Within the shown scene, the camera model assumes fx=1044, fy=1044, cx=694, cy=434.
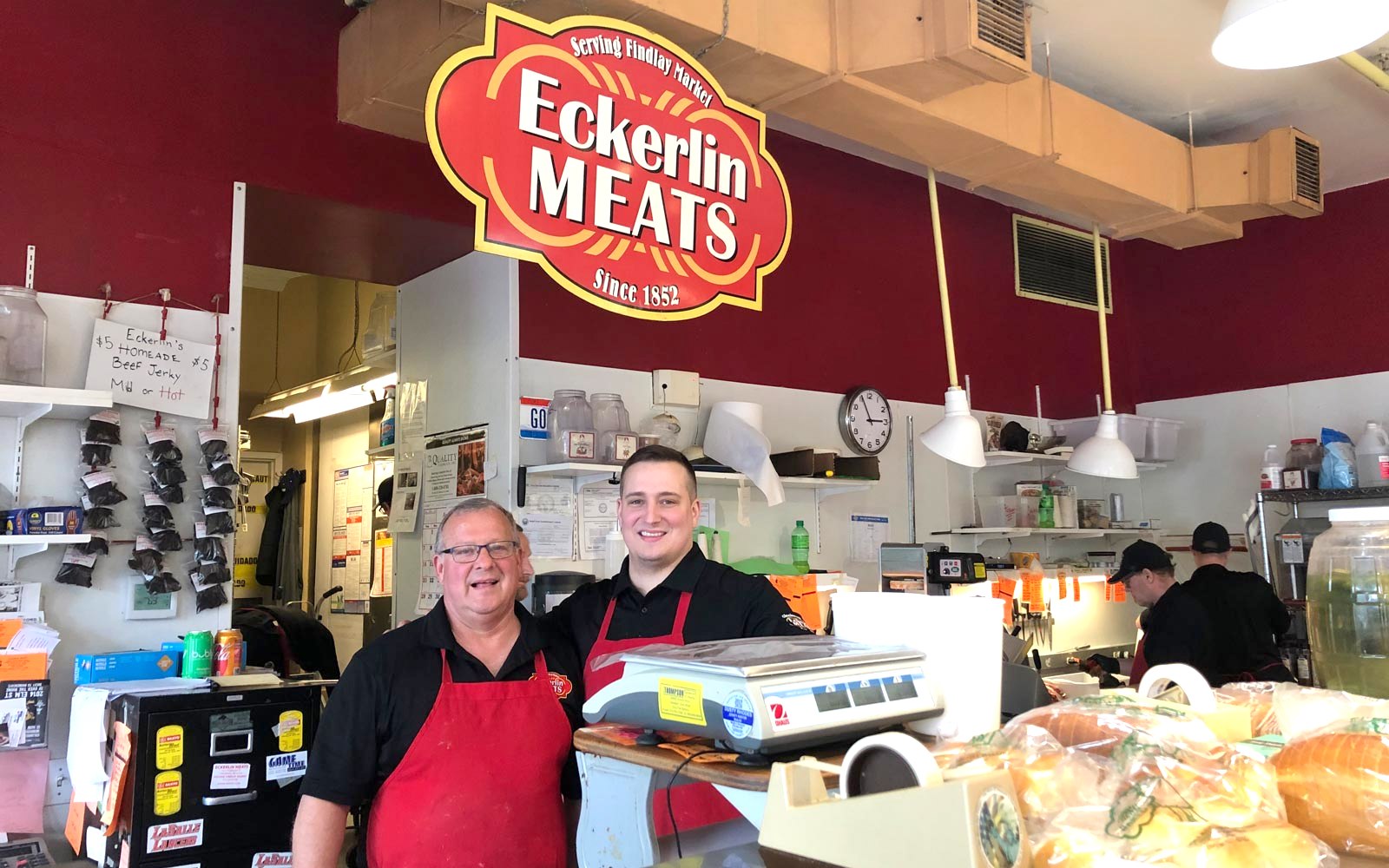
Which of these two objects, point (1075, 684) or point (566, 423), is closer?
point (566, 423)

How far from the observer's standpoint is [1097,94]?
5.33 metres

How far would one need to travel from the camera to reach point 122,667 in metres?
3.08

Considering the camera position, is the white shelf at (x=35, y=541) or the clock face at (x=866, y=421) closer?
the white shelf at (x=35, y=541)

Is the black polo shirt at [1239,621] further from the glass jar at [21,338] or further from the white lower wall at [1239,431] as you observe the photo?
the glass jar at [21,338]

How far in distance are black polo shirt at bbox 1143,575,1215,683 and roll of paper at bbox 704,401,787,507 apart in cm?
178

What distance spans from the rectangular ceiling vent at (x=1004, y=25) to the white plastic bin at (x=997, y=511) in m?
3.15

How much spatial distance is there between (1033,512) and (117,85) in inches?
202

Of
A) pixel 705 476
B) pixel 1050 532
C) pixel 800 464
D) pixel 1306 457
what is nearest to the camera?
pixel 705 476

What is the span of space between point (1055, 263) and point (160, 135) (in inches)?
212

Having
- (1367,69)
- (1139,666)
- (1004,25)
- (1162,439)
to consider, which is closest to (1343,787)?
(1004,25)

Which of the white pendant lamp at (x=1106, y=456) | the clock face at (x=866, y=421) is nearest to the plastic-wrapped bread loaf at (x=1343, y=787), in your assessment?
the white pendant lamp at (x=1106, y=456)

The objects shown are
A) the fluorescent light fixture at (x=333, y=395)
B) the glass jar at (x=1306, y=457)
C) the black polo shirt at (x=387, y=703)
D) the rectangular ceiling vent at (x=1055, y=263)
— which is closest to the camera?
the black polo shirt at (x=387, y=703)

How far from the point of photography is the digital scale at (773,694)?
1.32 metres

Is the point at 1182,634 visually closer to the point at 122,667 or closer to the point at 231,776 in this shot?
the point at 231,776
